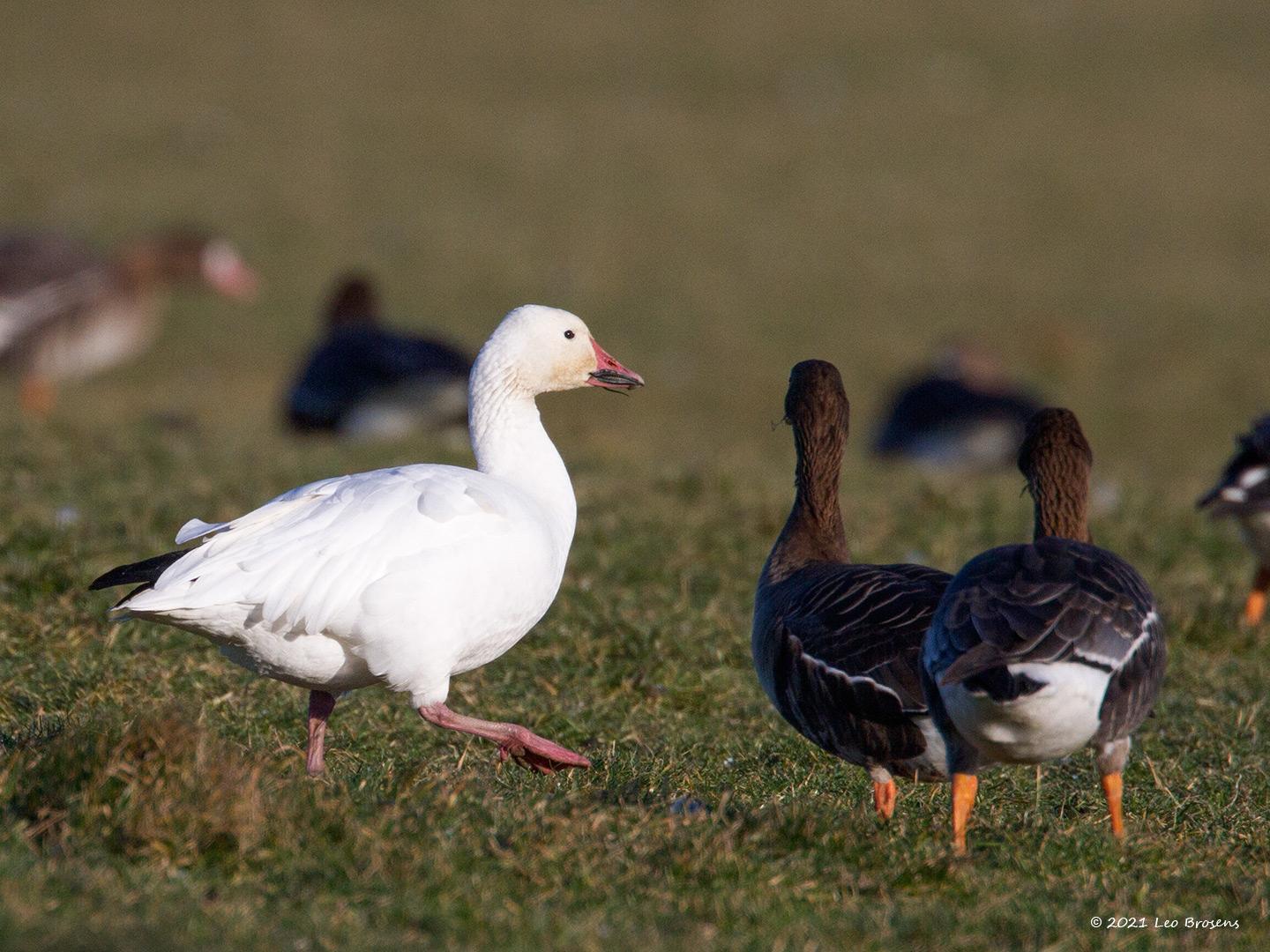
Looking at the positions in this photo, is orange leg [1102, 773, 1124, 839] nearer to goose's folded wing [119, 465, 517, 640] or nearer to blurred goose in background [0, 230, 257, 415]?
goose's folded wing [119, 465, 517, 640]

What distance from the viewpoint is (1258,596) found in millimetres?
7824

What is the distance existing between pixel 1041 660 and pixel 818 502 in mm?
1713

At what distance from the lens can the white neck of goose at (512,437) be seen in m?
5.35

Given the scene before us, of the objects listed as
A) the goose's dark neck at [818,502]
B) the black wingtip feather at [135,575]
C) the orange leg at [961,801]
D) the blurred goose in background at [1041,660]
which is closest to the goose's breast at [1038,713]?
the blurred goose in background at [1041,660]

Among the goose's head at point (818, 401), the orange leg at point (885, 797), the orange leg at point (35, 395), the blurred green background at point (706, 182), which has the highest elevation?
the blurred green background at point (706, 182)

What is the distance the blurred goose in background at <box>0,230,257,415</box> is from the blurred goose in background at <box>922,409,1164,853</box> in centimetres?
1005

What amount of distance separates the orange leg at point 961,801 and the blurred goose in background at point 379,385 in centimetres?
→ 709

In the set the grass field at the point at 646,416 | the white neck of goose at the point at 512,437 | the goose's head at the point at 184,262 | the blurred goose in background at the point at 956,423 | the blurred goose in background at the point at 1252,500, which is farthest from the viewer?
the goose's head at the point at 184,262

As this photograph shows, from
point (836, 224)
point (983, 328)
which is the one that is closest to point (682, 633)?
point (983, 328)

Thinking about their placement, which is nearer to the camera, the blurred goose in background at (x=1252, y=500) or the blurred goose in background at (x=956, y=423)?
the blurred goose in background at (x=1252, y=500)

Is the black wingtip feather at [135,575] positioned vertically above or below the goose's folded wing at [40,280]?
below

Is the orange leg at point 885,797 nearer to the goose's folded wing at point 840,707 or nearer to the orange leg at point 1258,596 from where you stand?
the goose's folded wing at point 840,707

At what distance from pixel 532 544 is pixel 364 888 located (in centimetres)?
153

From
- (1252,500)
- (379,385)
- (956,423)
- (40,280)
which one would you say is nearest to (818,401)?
(1252,500)
